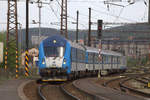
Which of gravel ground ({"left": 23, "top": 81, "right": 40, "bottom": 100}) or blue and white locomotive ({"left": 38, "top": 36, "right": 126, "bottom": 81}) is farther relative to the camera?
blue and white locomotive ({"left": 38, "top": 36, "right": 126, "bottom": 81})

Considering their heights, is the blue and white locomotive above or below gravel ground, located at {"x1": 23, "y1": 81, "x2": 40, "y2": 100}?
above

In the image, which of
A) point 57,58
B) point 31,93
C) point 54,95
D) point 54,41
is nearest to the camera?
point 54,95

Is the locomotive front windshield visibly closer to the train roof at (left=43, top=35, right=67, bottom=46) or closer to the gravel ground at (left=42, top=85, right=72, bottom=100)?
the train roof at (left=43, top=35, right=67, bottom=46)

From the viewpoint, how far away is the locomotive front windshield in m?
23.4

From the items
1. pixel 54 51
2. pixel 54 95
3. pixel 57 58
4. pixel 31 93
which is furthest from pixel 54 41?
pixel 54 95

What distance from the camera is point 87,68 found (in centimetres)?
3294

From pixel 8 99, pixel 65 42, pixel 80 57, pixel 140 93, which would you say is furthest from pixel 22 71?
pixel 8 99

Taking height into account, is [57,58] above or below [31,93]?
above

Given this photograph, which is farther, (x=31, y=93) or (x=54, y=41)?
(x=54, y=41)

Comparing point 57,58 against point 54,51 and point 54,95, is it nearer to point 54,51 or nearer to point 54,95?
point 54,51

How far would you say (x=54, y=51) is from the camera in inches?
926

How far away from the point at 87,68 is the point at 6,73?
25.7 feet

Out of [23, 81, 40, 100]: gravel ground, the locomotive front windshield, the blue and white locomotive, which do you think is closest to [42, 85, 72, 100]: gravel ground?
[23, 81, 40, 100]: gravel ground

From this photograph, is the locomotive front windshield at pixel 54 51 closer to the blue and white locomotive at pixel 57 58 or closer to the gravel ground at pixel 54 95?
the blue and white locomotive at pixel 57 58
